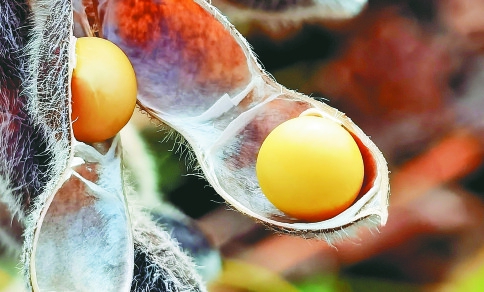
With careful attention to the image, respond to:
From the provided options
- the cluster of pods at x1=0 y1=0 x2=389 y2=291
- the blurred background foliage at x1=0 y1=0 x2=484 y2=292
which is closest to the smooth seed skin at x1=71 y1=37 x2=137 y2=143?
the cluster of pods at x1=0 y1=0 x2=389 y2=291

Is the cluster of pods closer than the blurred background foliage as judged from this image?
Yes

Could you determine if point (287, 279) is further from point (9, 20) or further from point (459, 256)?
point (9, 20)

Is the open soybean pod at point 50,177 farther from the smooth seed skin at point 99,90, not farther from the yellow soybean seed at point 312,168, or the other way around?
the yellow soybean seed at point 312,168

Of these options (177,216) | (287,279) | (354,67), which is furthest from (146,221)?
(354,67)

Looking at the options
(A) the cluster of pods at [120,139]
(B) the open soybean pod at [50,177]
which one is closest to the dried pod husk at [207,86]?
(A) the cluster of pods at [120,139]

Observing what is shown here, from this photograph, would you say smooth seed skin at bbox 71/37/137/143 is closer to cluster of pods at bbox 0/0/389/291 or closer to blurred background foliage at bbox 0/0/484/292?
cluster of pods at bbox 0/0/389/291

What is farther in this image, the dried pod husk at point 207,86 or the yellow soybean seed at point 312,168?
the dried pod husk at point 207,86
